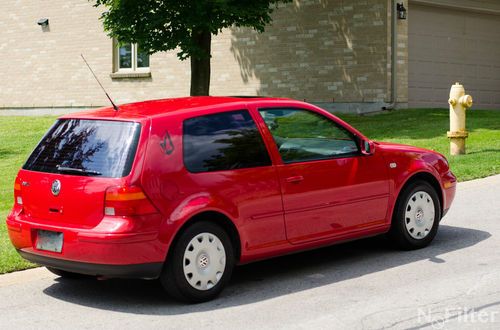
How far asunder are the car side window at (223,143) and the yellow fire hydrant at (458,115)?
7782mm

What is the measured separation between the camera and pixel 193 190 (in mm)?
6414

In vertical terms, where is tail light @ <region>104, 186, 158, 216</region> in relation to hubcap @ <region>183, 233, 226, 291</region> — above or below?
above

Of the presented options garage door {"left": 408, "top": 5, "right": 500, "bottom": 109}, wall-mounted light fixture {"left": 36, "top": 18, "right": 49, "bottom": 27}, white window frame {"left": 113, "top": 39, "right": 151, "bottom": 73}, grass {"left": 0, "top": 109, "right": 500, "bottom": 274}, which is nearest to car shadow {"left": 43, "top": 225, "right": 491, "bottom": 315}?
grass {"left": 0, "top": 109, "right": 500, "bottom": 274}

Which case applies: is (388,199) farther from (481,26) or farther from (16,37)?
(16,37)

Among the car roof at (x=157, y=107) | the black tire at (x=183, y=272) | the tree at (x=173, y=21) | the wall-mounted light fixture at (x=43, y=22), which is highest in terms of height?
the wall-mounted light fixture at (x=43, y=22)

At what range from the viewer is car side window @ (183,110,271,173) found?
259 inches

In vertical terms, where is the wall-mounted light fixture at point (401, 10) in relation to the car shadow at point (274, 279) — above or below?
above

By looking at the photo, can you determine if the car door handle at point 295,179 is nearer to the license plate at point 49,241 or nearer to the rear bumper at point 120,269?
the rear bumper at point 120,269

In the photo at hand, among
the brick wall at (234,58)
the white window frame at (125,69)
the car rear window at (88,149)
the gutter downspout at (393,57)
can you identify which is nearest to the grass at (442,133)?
the gutter downspout at (393,57)

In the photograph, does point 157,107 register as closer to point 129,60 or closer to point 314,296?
point 314,296

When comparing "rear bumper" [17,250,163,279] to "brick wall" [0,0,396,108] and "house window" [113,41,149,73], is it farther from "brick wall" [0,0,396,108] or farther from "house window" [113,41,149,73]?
"house window" [113,41,149,73]

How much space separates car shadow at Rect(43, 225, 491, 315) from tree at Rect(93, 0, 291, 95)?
476 inches

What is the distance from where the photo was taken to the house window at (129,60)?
2667 centimetres

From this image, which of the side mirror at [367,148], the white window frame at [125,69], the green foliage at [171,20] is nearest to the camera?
the side mirror at [367,148]
